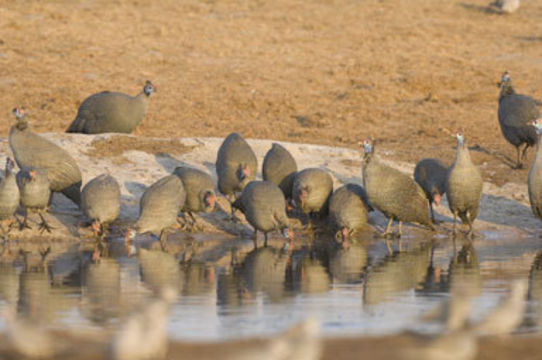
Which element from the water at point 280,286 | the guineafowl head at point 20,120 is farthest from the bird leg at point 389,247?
the guineafowl head at point 20,120

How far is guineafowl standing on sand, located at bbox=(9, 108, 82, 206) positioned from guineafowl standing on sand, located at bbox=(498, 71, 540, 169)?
5780mm

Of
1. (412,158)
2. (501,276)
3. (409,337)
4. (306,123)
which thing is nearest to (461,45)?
(306,123)

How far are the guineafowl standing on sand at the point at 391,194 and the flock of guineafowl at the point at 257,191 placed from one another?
11 mm

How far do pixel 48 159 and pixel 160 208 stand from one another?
155cm

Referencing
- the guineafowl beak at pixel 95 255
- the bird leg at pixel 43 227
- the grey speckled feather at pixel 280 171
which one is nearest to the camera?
the guineafowl beak at pixel 95 255

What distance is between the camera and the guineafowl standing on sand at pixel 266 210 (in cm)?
1142

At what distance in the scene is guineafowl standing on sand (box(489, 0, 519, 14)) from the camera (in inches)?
1008

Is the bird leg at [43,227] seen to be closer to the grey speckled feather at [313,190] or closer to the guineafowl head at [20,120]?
the guineafowl head at [20,120]

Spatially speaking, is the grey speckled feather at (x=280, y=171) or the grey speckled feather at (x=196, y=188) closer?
the grey speckled feather at (x=196, y=188)

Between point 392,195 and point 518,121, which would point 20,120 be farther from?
point 518,121

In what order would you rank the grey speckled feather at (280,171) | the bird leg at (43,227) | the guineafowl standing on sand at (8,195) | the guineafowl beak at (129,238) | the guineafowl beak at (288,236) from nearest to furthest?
the guineafowl standing on sand at (8,195)
the guineafowl beak at (129,238)
the guineafowl beak at (288,236)
the bird leg at (43,227)
the grey speckled feather at (280,171)

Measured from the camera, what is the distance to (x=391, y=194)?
11828mm

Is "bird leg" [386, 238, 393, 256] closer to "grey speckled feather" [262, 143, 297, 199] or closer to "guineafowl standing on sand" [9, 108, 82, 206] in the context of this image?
"grey speckled feather" [262, 143, 297, 199]

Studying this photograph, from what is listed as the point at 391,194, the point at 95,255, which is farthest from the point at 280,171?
the point at 95,255
